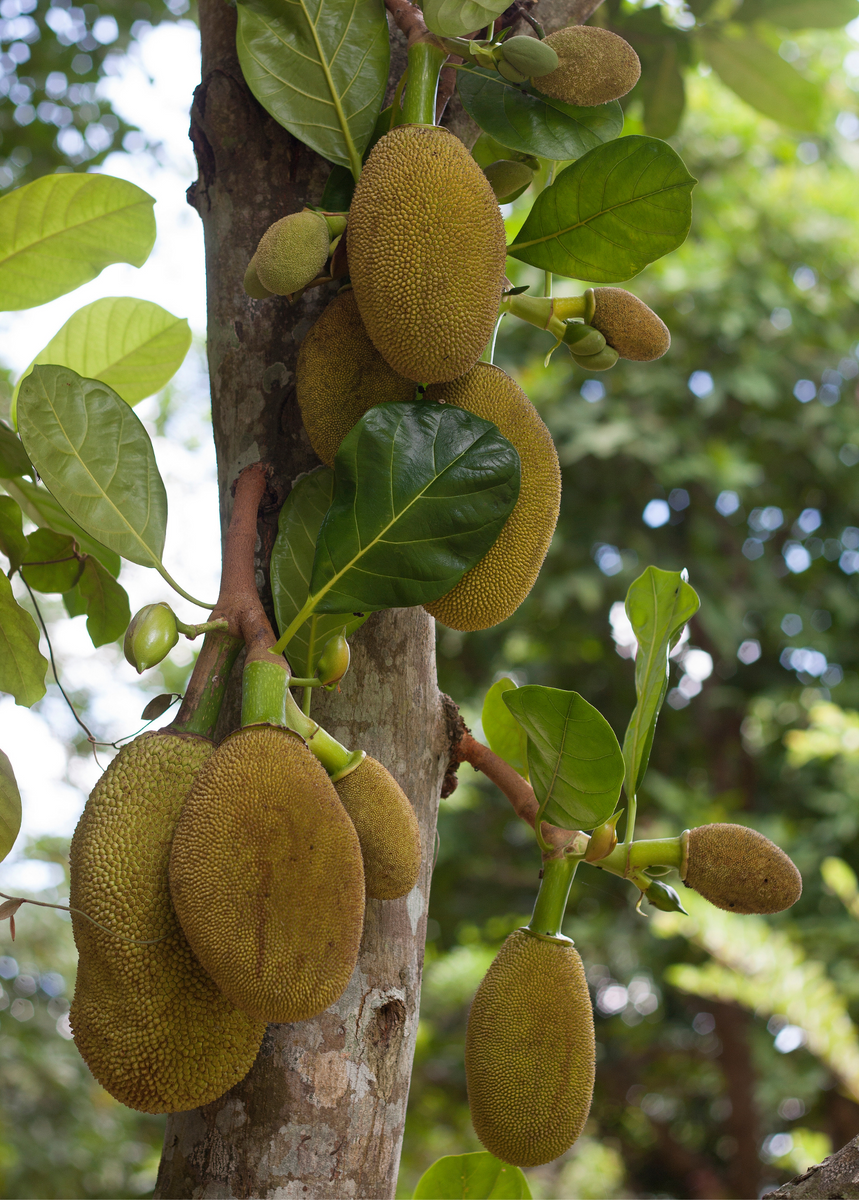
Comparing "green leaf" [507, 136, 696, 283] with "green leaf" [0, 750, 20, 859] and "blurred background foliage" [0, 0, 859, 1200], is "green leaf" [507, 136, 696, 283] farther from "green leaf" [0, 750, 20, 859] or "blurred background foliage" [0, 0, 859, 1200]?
"blurred background foliage" [0, 0, 859, 1200]

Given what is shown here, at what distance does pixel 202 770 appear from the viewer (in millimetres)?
413

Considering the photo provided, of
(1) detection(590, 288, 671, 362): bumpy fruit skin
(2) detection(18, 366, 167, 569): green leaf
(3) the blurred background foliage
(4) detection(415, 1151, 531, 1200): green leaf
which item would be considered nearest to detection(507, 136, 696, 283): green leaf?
(1) detection(590, 288, 671, 362): bumpy fruit skin

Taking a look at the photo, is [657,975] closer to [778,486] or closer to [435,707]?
[778,486]

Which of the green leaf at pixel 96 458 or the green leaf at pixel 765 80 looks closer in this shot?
the green leaf at pixel 96 458

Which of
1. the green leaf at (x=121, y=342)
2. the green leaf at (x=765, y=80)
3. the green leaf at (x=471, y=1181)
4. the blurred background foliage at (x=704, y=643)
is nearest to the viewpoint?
the green leaf at (x=471, y=1181)

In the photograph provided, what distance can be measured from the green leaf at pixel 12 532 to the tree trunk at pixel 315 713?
158mm

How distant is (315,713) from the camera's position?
56 cm

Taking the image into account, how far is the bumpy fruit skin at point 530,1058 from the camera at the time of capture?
50cm

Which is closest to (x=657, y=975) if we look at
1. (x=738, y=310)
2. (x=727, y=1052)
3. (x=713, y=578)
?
(x=727, y=1052)

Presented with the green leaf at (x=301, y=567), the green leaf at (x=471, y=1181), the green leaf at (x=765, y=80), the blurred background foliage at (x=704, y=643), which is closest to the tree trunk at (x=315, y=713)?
the green leaf at (x=301, y=567)

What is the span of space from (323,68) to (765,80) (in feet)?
2.28

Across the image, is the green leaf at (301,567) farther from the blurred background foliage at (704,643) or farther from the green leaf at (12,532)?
the blurred background foliage at (704,643)

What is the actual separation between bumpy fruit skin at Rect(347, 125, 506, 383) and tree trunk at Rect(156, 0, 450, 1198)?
116mm

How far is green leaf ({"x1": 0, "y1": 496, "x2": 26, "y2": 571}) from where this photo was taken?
65 centimetres
